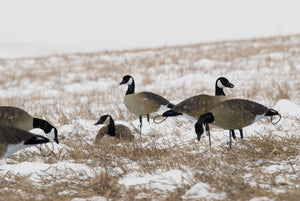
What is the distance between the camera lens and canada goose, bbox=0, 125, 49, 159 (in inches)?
129

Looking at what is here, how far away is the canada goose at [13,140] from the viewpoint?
3268 millimetres

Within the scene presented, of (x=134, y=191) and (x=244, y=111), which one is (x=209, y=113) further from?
(x=134, y=191)

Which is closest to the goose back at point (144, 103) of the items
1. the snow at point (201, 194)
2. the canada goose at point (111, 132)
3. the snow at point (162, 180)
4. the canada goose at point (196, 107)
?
the canada goose at point (111, 132)

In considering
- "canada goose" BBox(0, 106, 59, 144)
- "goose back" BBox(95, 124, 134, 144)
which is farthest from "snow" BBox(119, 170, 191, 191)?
"goose back" BBox(95, 124, 134, 144)

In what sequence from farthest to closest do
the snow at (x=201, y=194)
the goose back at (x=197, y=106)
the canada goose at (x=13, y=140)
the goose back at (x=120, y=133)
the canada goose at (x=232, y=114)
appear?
the goose back at (x=120, y=133)
the goose back at (x=197, y=106)
the canada goose at (x=232, y=114)
the canada goose at (x=13, y=140)
the snow at (x=201, y=194)

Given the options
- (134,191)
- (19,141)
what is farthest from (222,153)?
(19,141)

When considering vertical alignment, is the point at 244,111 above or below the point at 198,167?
above

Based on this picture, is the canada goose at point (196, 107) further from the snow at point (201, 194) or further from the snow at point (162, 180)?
the snow at point (201, 194)

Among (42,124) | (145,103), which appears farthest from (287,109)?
(42,124)

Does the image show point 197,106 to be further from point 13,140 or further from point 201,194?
Answer: point 13,140

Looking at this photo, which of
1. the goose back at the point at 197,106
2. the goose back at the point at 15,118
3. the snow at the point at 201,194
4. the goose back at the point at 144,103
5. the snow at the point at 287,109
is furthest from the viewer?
the snow at the point at 287,109

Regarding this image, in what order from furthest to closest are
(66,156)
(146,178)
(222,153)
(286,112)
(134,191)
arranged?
1. (286,112)
2. (66,156)
3. (222,153)
4. (146,178)
5. (134,191)

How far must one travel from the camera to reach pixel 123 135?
507 cm

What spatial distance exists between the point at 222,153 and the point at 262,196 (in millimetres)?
1115
